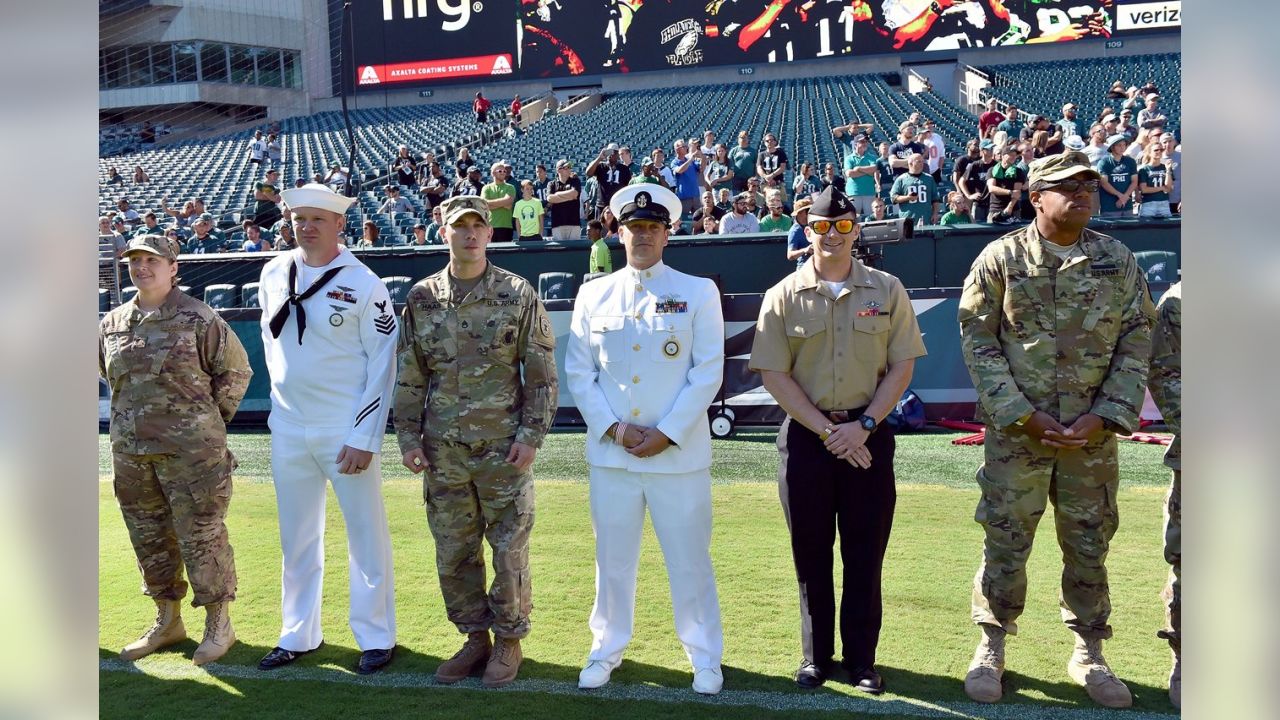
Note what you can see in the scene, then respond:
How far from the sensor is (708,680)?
4.26 metres

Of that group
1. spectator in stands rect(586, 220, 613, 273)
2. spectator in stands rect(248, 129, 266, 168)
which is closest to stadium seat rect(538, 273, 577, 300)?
spectator in stands rect(586, 220, 613, 273)

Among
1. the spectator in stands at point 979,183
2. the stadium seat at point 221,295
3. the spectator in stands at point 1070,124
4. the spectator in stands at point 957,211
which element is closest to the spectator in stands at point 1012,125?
the spectator in stands at point 1070,124

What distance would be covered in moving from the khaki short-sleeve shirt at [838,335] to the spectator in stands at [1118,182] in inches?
346

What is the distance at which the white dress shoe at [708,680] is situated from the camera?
423cm

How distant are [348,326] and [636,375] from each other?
4.23 ft

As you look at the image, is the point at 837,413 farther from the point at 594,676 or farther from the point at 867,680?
the point at 594,676

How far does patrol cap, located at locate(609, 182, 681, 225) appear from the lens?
174 inches

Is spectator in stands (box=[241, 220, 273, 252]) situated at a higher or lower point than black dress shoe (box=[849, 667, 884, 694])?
higher

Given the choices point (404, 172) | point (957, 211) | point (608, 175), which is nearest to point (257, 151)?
point (404, 172)

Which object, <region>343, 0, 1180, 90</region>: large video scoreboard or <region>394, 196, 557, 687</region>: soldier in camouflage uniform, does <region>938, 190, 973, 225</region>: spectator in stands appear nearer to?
<region>394, 196, 557, 687</region>: soldier in camouflage uniform

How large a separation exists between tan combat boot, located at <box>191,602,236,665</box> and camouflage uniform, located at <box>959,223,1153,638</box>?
Result: 3309 millimetres

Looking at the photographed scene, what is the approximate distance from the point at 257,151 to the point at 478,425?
2514 centimetres

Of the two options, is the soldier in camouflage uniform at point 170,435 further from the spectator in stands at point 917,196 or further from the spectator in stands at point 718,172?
the spectator in stands at point 718,172

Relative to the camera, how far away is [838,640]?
190 inches
